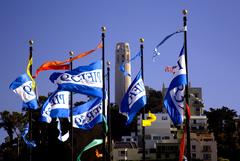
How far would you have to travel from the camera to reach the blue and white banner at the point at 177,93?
29078mm

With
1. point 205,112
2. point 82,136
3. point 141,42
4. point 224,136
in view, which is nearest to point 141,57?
point 141,42

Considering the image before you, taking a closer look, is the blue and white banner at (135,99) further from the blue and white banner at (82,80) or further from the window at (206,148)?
the window at (206,148)

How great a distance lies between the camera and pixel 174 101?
96.7 feet

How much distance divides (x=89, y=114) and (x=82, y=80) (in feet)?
9.62

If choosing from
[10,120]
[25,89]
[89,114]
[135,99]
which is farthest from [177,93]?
[10,120]

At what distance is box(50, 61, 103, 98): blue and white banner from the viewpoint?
3443 centimetres

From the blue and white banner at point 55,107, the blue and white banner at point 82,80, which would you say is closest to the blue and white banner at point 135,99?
the blue and white banner at point 82,80

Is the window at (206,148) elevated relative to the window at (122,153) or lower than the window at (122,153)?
elevated

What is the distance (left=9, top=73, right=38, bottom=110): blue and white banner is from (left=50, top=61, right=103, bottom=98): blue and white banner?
2.05m

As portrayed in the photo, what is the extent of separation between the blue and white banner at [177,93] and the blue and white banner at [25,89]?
10.6 metres

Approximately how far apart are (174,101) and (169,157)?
8459cm

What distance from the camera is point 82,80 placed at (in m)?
34.8

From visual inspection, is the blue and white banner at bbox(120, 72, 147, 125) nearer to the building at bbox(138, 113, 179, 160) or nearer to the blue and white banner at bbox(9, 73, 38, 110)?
the blue and white banner at bbox(9, 73, 38, 110)

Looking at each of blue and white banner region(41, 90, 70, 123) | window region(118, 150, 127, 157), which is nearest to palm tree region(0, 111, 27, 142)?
window region(118, 150, 127, 157)
